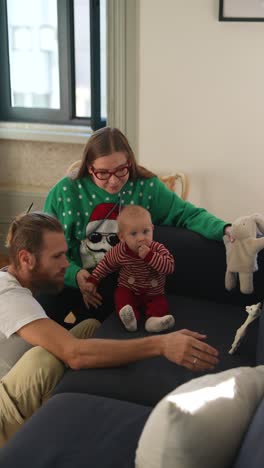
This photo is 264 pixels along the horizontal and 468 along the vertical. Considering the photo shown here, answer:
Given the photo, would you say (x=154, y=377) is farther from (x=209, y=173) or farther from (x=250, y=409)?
(x=209, y=173)

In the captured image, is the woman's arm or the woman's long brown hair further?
the woman's arm

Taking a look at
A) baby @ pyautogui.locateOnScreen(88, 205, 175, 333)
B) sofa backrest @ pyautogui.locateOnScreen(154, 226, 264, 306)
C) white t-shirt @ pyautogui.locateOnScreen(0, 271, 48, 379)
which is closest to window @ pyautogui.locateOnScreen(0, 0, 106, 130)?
sofa backrest @ pyautogui.locateOnScreen(154, 226, 264, 306)

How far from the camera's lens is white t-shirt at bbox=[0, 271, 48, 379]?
1613 mm

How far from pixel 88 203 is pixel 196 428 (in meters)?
1.30

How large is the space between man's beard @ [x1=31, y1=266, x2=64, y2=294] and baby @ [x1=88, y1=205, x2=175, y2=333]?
0.73 feet

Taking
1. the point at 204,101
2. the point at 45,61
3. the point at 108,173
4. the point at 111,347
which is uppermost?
the point at 45,61

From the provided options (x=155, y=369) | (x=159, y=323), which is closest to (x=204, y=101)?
(x=159, y=323)

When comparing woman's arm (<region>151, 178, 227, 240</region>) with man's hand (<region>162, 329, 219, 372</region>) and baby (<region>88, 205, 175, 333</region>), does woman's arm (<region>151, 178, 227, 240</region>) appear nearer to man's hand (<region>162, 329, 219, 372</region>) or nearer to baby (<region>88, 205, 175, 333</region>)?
baby (<region>88, 205, 175, 333</region>)

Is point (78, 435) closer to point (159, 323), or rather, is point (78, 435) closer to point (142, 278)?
point (159, 323)

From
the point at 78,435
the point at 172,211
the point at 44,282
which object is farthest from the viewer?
the point at 172,211

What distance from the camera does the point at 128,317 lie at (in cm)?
190

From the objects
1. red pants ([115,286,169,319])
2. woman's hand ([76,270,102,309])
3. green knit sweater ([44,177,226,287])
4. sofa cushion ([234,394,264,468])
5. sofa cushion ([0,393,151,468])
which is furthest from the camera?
green knit sweater ([44,177,226,287])

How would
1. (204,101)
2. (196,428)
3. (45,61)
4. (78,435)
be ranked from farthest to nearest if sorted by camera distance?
(45,61), (204,101), (78,435), (196,428)

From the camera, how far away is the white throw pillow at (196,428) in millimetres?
1038
